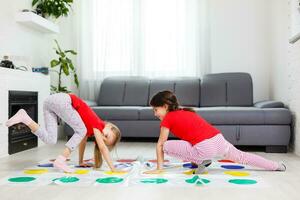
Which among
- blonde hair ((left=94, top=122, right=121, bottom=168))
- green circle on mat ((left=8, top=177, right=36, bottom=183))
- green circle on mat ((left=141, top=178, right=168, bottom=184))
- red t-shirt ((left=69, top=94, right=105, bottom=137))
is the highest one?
red t-shirt ((left=69, top=94, right=105, bottom=137))

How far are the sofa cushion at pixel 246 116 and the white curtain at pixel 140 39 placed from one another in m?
1.33

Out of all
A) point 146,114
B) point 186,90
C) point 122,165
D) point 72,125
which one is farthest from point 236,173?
point 186,90

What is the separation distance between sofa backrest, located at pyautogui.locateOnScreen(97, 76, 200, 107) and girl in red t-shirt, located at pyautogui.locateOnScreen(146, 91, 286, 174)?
231 cm

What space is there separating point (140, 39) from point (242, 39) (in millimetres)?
1460

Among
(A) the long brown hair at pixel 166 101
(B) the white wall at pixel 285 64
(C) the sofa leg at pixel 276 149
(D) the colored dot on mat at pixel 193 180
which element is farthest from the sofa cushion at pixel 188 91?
(D) the colored dot on mat at pixel 193 180

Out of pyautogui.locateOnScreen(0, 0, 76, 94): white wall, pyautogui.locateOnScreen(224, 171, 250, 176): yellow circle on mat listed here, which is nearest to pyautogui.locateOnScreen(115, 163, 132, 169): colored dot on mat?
pyautogui.locateOnScreen(224, 171, 250, 176): yellow circle on mat

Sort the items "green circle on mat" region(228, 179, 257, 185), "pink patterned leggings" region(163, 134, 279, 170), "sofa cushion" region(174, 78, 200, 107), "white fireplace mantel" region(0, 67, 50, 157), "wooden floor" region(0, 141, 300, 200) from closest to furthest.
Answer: "wooden floor" region(0, 141, 300, 200)
"green circle on mat" region(228, 179, 257, 185)
"pink patterned leggings" region(163, 134, 279, 170)
"white fireplace mantel" region(0, 67, 50, 157)
"sofa cushion" region(174, 78, 200, 107)

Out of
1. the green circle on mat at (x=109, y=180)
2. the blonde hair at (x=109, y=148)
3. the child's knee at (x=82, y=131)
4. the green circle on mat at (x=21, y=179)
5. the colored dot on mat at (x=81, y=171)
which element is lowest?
the colored dot on mat at (x=81, y=171)

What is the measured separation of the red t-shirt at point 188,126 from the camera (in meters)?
2.59

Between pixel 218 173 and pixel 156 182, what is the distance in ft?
1.75

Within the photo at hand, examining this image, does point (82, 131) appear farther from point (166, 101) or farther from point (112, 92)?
point (112, 92)

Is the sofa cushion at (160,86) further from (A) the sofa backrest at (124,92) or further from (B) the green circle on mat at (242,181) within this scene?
(B) the green circle on mat at (242,181)

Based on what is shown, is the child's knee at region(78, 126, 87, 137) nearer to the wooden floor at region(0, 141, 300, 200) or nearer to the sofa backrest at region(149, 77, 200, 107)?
the wooden floor at region(0, 141, 300, 200)

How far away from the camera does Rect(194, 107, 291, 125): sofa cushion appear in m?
3.81
